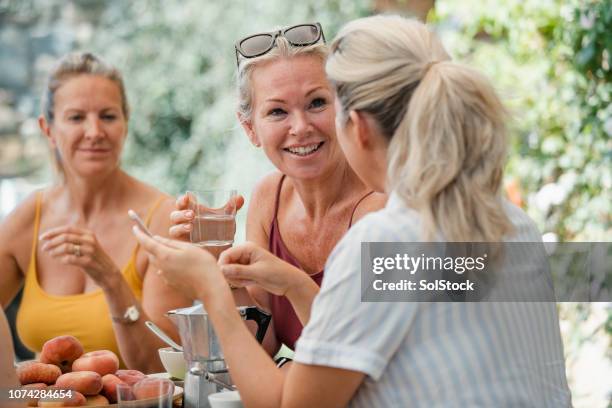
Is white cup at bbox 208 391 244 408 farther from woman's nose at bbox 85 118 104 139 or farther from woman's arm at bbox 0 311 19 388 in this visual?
woman's nose at bbox 85 118 104 139

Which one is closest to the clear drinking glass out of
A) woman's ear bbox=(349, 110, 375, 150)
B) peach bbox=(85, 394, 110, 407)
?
peach bbox=(85, 394, 110, 407)

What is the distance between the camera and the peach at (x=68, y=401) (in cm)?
190

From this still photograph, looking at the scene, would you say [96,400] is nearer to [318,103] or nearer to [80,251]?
[80,251]

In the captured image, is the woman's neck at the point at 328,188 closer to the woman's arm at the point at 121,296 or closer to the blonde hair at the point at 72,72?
the woman's arm at the point at 121,296

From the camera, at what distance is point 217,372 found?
1.96 meters

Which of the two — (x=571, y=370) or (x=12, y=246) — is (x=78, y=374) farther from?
(x=571, y=370)

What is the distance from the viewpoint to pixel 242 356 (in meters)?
1.67

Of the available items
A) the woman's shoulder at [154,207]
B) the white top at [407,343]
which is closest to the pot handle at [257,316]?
the white top at [407,343]

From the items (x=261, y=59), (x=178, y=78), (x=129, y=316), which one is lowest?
(x=129, y=316)

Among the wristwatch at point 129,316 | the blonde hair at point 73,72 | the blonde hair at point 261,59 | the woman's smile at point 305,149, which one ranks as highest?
the blonde hair at point 73,72

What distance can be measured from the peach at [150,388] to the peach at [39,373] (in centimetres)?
32

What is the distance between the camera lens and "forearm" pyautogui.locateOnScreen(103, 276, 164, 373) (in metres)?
2.68

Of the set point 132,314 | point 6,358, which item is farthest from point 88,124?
point 6,358

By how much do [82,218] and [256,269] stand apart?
1.55m
